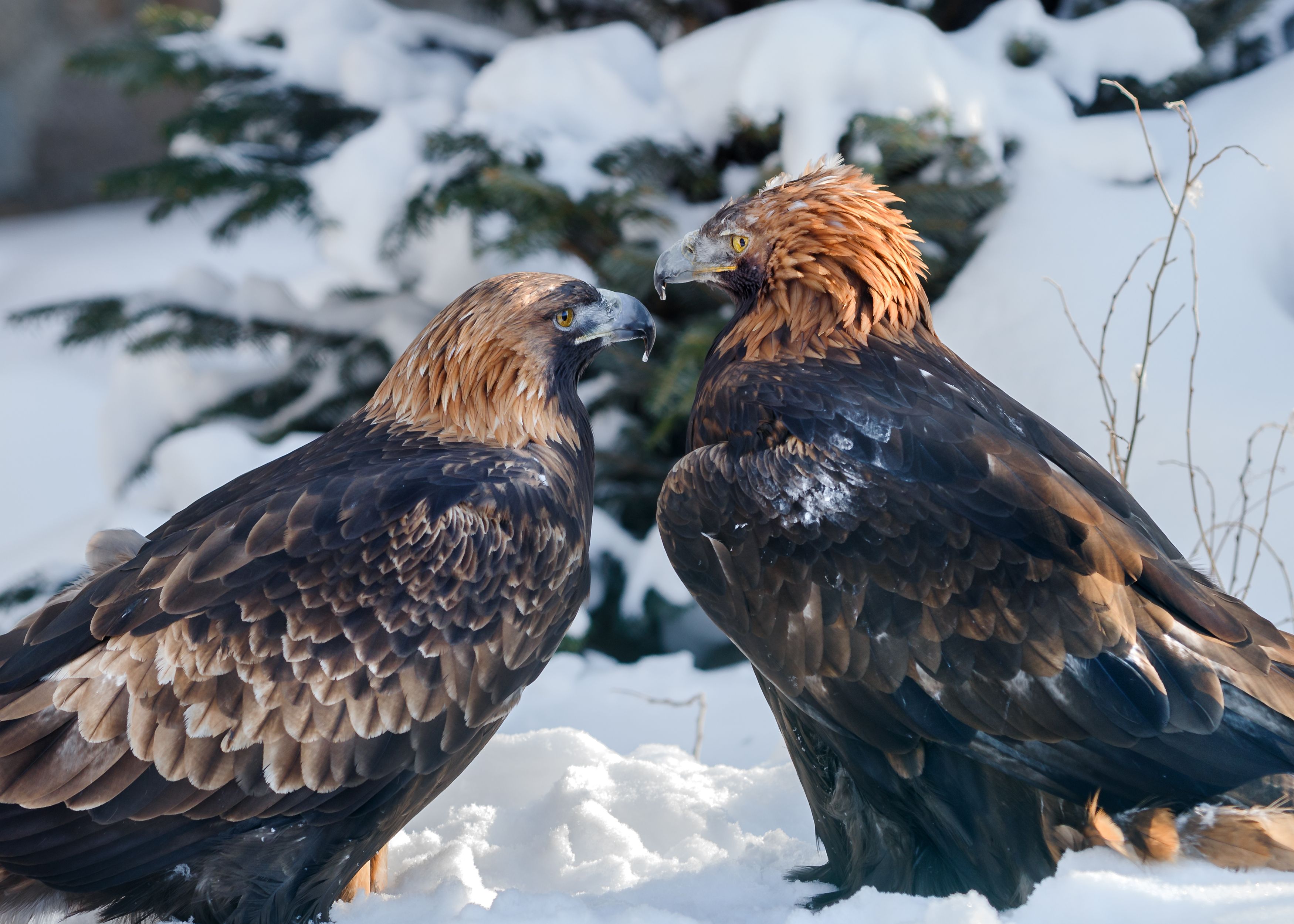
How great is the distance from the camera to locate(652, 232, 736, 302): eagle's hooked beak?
9.16 ft

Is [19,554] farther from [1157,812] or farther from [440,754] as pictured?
[1157,812]

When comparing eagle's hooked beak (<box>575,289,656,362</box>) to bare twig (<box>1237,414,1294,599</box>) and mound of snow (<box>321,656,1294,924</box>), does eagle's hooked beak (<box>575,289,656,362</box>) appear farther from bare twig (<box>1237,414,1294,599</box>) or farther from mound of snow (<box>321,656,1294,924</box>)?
bare twig (<box>1237,414,1294,599</box>)

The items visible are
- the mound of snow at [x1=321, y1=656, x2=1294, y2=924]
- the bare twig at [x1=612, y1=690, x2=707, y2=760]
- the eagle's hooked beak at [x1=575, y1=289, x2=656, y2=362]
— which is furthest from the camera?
the bare twig at [x1=612, y1=690, x2=707, y2=760]

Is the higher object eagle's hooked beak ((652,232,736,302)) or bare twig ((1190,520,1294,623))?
eagle's hooked beak ((652,232,736,302))

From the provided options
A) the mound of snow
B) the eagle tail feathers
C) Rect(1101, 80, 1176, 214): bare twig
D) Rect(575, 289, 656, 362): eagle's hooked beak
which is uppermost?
Rect(1101, 80, 1176, 214): bare twig

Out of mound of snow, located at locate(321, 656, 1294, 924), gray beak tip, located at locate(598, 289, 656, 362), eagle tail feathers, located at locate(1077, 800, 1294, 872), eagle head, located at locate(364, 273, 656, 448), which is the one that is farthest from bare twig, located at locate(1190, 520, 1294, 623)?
eagle head, located at locate(364, 273, 656, 448)

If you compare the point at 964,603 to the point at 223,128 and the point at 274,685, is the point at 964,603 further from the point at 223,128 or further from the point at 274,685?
the point at 223,128

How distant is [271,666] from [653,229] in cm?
278

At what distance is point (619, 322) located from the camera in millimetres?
2928

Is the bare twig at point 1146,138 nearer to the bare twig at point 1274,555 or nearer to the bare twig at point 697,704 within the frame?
the bare twig at point 1274,555

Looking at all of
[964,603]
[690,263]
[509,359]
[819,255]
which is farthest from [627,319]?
[964,603]

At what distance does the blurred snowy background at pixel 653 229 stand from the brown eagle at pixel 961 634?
2.19 ft

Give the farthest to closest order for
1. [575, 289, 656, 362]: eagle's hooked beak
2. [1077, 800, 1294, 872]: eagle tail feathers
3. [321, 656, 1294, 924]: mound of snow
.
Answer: [575, 289, 656, 362]: eagle's hooked beak, [1077, 800, 1294, 872]: eagle tail feathers, [321, 656, 1294, 924]: mound of snow

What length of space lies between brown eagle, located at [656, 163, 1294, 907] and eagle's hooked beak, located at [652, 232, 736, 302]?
351 mm
